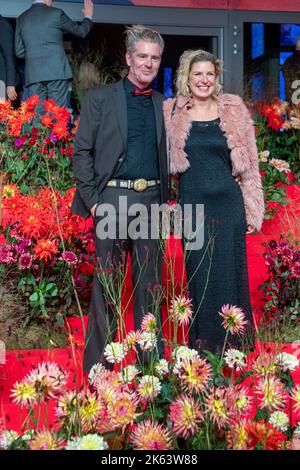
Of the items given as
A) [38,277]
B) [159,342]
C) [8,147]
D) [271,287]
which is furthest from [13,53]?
[159,342]

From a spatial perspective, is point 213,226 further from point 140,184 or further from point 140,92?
point 140,92

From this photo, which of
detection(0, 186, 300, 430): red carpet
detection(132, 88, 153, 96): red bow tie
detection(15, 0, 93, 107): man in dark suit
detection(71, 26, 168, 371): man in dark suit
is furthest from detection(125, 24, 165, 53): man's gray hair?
detection(15, 0, 93, 107): man in dark suit

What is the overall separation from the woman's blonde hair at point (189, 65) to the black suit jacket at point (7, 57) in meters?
3.76

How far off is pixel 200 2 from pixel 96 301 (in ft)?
19.5

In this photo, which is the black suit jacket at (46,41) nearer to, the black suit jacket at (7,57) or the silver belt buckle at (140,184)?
the black suit jacket at (7,57)

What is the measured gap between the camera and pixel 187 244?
3.49 meters

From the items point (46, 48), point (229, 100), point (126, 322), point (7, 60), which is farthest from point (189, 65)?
point (7, 60)

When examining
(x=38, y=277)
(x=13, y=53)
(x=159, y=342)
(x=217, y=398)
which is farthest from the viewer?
(x=13, y=53)

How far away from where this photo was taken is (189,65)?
342cm

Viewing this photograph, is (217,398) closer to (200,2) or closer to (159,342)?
(159,342)

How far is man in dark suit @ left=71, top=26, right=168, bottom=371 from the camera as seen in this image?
333 cm

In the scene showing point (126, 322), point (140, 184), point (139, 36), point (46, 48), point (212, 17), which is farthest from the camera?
point (212, 17)

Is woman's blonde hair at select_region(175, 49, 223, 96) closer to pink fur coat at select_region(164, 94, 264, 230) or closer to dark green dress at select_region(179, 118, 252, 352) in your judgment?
pink fur coat at select_region(164, 94, 264, 230)

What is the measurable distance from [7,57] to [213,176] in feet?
13.4
